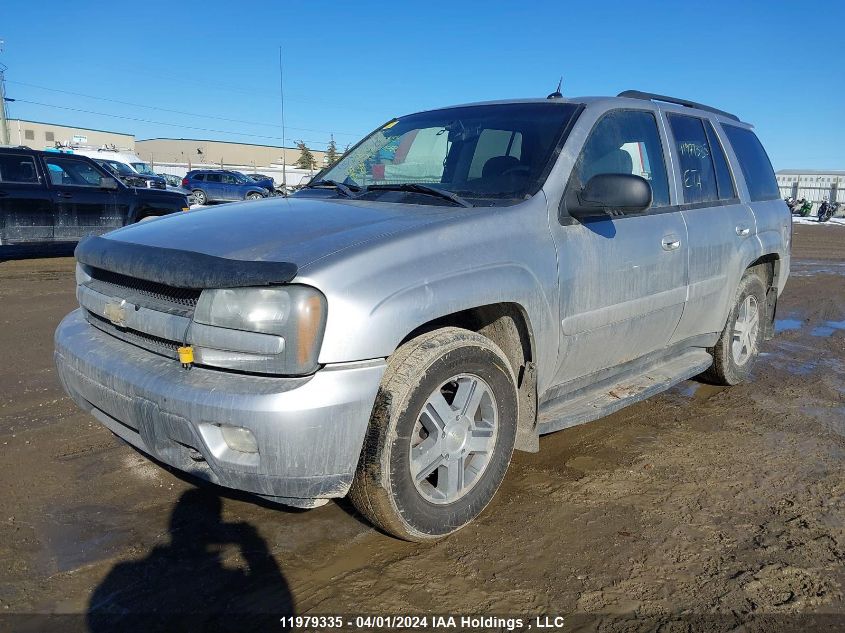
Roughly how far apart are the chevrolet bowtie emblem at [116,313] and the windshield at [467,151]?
1.36 m

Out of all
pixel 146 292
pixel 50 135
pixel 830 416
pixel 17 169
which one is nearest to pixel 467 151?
pixel 146 292

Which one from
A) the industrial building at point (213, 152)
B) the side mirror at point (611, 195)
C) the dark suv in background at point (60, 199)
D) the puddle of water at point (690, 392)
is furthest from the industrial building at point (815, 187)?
the industrial building at point (213, 152)

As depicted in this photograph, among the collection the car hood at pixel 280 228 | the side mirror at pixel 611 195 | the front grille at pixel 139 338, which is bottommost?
the front grille at pixel 139 338

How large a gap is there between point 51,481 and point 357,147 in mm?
2546

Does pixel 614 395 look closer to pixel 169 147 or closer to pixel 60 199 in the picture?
pixel 60 199

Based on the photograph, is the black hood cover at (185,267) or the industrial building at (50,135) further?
the industrial building at (50,135)

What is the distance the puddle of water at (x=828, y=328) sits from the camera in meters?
6.87

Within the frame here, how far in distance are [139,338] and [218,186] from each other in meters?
27.9

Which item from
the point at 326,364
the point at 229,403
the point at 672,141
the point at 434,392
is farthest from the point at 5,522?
the point at 672,141

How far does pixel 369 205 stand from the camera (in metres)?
3.19

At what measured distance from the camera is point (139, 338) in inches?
106

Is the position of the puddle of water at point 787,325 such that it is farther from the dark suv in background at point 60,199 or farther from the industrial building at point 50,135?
the industrial building at point 50,135

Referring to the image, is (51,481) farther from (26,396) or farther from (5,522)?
(26,396)

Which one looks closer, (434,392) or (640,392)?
(434,392)
